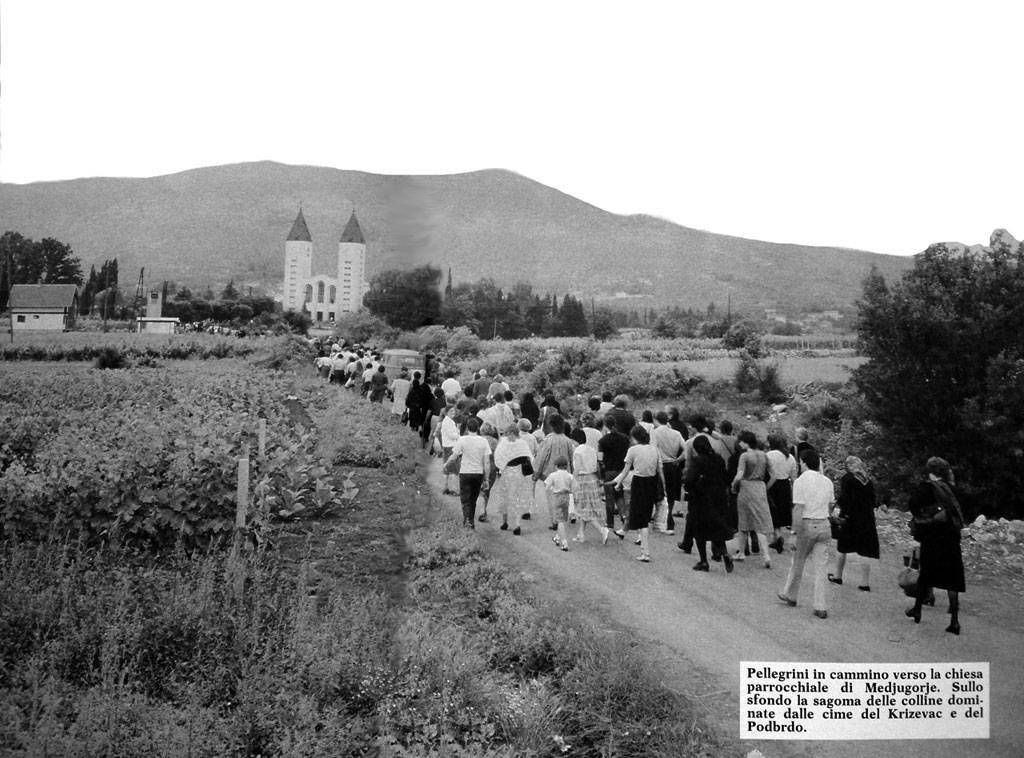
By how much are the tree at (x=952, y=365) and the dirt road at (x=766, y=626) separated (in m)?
2.92

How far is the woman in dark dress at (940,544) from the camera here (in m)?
6.45

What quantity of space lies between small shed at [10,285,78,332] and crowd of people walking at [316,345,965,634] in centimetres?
572

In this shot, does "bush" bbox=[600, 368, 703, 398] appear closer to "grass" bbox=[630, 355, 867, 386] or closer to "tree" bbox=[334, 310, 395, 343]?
"grass" bbox=[630, 355, 867, 386]

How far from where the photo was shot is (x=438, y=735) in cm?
471

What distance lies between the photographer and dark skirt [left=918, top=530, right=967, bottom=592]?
6449mm

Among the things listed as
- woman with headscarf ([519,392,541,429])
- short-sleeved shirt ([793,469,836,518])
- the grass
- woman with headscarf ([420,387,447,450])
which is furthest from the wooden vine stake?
the grass

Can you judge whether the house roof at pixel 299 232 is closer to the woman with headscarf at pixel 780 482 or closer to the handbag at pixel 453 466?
the handbag at pixel 453 466

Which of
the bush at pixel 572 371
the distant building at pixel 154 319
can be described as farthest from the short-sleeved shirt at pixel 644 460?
the bush at pixel 572 371

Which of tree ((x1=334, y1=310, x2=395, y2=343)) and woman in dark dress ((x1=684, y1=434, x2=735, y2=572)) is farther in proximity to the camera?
tree ((x1=334, y1=310, x2=395, y2=343))

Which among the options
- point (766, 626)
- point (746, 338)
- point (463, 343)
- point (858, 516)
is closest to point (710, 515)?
point (858, 516)

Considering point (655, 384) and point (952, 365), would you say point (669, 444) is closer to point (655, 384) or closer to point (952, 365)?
point (952, 365)

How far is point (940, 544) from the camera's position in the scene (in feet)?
21.7

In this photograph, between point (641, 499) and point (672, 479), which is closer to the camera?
point (641, 499)

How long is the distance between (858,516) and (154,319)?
17.3 metres
